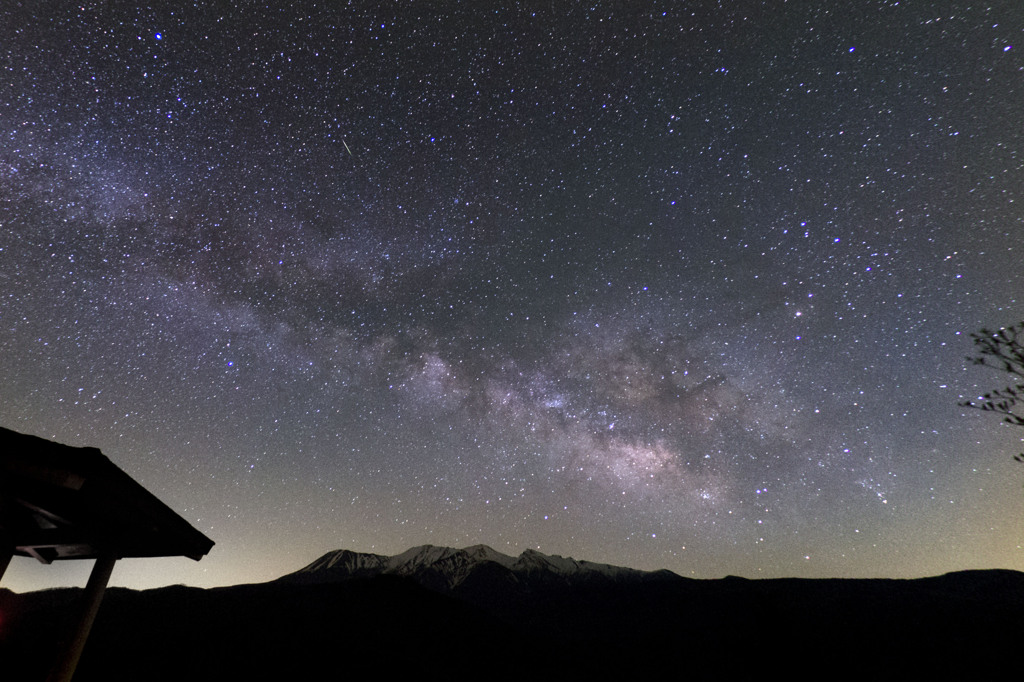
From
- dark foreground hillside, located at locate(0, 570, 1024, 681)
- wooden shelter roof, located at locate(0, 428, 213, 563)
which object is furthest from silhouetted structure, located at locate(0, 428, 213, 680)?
dark foreground hillside, located at locate(0, 570, 1024, 681)

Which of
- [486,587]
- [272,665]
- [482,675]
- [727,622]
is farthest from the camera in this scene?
[486,587]

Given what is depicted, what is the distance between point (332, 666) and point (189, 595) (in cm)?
3627

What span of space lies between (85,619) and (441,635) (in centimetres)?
7985

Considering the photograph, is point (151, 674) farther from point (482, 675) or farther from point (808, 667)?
point (808, 667)

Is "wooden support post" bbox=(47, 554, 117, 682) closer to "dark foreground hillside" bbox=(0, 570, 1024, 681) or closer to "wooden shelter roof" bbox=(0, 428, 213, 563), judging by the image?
"wooden shelter roof" bbox=(0, 428, 213, 563)

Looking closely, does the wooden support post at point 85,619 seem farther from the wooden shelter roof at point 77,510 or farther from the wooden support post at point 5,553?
the wooden support post at point 5,553

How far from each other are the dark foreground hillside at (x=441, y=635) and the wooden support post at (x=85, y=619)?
52.0 meters

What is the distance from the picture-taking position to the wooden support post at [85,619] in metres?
4.45

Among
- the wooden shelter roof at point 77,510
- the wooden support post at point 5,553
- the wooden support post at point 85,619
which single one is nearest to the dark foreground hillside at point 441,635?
the wooden support post at point 85,619

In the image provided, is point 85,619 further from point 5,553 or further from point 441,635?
point 441,635

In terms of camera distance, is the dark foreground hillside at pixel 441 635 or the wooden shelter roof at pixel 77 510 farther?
the dark foreground hillside at pixel 441 635

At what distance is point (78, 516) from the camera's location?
13.4ft

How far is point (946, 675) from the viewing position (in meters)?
51.0

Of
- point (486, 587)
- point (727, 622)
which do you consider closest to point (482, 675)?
point (727, 622)
